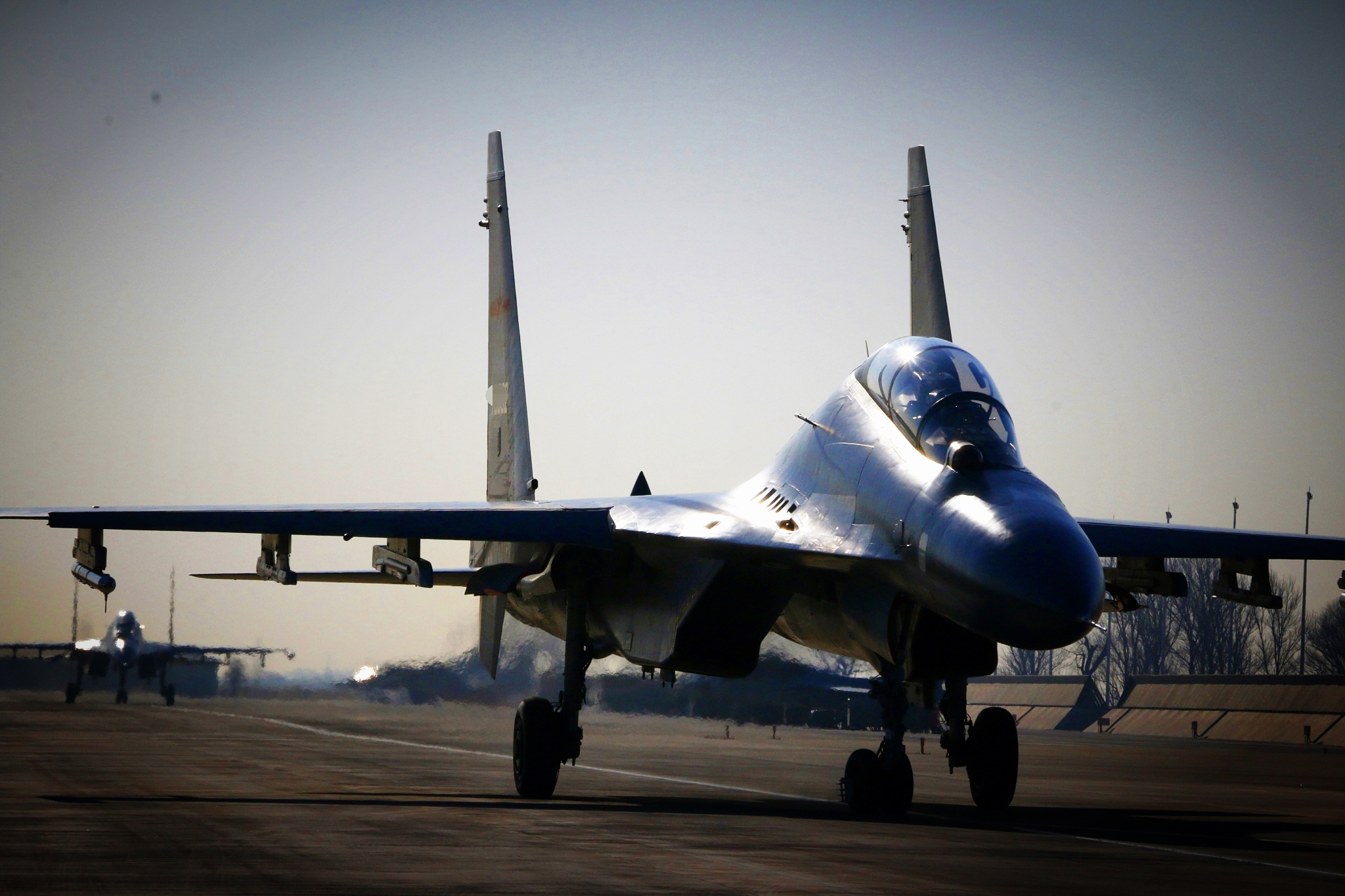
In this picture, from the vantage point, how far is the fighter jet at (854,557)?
1175 centimetres

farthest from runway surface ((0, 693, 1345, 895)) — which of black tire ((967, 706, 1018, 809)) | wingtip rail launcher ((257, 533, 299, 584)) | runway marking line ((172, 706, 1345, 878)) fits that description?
wingtip rail launcher ((257, 533, 299, 584))

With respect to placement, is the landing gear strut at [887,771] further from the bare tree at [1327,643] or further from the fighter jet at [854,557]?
the bare tree at [1327,643]

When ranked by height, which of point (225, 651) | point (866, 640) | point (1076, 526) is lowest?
point (225, 651)

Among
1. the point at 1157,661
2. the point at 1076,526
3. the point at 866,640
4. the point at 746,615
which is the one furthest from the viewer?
the point at 1157,661

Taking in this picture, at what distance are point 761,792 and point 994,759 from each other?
360 centimetres

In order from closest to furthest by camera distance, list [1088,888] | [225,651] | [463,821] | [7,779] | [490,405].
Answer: [1088,888] < [463,821] < [7,779] < [490,405] < [225,651]

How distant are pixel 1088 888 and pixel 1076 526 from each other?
131 inches

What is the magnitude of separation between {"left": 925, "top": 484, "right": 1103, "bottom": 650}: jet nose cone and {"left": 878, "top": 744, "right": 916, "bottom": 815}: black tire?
2853 mm

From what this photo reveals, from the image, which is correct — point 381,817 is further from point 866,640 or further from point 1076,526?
point 1076,526

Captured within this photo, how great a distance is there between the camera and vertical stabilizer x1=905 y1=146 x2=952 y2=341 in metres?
19.7

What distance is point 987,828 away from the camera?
1313cm

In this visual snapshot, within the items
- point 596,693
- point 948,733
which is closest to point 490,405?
point 948,733

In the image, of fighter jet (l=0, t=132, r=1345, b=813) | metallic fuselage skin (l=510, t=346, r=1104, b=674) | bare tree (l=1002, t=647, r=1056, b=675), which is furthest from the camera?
bare tree (l=1002, t=647, r=1056, b=675)

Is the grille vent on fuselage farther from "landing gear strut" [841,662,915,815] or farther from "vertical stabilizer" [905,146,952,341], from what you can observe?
"vertical stabilizer" [905,146,952,341]
